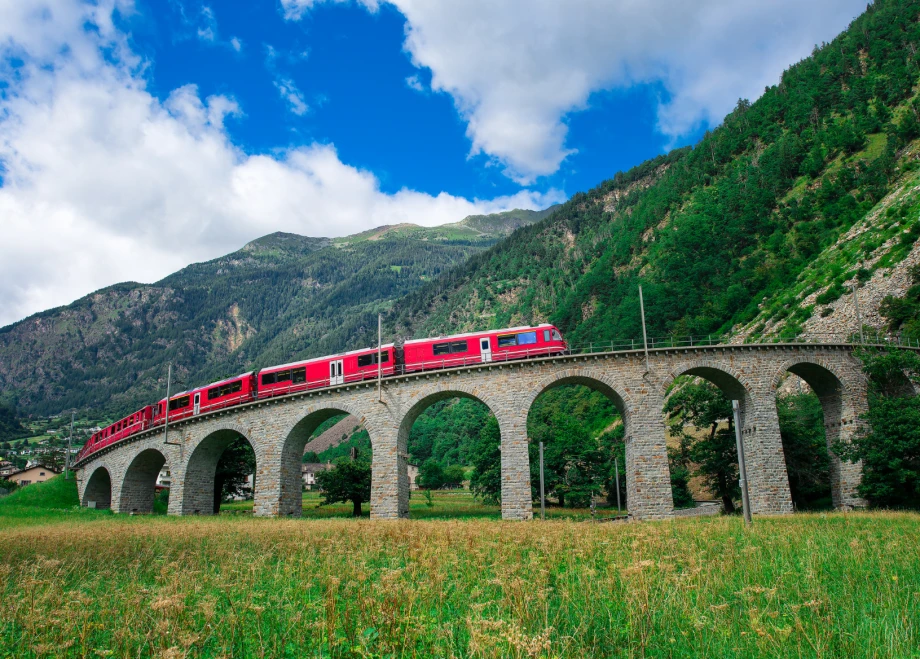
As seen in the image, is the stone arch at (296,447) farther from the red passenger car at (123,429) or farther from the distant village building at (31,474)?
the distant village building at (31,474)

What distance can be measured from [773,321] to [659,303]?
871 inches

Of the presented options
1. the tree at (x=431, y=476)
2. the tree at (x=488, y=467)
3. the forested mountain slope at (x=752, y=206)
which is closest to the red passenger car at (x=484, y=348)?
the tree at (x=488, y=467)

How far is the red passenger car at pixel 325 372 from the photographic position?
35719 millimetres

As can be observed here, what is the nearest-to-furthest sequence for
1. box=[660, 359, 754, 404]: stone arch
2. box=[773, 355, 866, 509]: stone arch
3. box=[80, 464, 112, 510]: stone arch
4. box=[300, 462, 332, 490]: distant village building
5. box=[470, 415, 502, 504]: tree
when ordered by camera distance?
1. box=[660, 359, 754, 404]: stone arch
2. box=[773, 355, 866, 509]: stone arch
3. box=[470, 415, 502, 504]: tree
4. box=[80, 464, 112, 510]: stone arch
5. box=[300, 462, 332, 490]: distant village building

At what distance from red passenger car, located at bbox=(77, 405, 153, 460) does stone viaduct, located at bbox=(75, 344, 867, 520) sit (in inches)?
536

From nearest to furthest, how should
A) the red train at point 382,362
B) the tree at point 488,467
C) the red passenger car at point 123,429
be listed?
1. the red train at point 382,362
2. the red passenger car at point 123,429
3. the tree at point 488,467

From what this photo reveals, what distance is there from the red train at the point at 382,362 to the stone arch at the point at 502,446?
1.79m

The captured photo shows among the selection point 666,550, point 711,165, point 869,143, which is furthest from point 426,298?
point 666,550

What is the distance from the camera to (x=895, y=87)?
84.0 meters

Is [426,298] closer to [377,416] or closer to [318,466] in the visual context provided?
[318,466]

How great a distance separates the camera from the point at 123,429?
158ft

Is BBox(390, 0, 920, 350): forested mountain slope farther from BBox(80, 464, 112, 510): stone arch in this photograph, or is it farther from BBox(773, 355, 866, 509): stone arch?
BBox(80, 464, 112, 510): stone arch

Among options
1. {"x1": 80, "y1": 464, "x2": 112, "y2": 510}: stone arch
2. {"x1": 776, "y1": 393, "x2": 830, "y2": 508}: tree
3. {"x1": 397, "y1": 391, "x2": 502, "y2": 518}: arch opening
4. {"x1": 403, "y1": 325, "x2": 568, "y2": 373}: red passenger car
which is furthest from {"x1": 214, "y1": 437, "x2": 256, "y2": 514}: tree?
{"x1": 776, "y1": 393, "x2": 830, "y2": 508}: tree

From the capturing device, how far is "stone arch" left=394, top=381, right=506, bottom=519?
3095 cm
